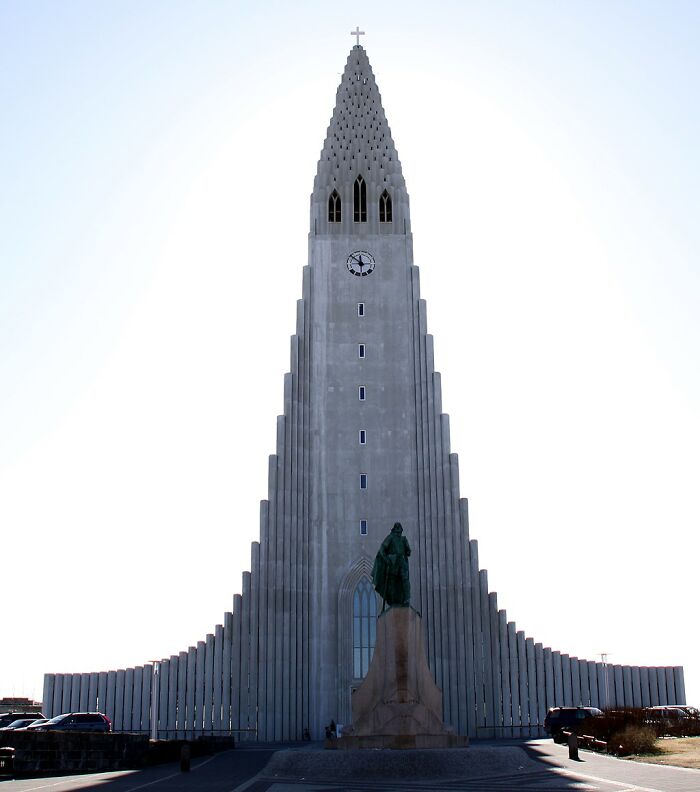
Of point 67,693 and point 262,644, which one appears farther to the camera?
point 67,693

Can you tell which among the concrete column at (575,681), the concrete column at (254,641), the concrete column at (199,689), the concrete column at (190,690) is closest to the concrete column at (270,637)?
the concrete column at (254,641)

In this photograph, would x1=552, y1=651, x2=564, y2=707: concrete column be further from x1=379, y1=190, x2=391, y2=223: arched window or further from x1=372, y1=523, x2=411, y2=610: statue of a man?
x1=379, y1=190, x2=391, y2=223: arched window

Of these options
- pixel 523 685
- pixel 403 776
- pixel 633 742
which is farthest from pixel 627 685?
pixel 403 776

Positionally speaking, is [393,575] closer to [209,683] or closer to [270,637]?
[270,637]

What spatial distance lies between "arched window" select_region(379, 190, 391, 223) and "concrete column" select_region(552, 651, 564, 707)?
82.5ft

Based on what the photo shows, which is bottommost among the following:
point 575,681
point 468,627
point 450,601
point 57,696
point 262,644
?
point 57,696

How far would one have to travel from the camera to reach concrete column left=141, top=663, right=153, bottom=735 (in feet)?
153

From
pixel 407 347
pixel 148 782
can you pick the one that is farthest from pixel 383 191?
pixel 148 782

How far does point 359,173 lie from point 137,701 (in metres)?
31.1

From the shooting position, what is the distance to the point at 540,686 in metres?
46.7

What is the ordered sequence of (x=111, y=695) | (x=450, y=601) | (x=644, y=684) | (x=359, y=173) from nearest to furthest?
(x=450, y=601) → (x=111, y=695) → (x=644, y=684) → (x=359, y=173)

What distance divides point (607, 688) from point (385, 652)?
83.1 feet

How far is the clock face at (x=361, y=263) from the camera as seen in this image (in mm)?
53469

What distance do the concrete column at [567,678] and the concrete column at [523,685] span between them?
1944mm
